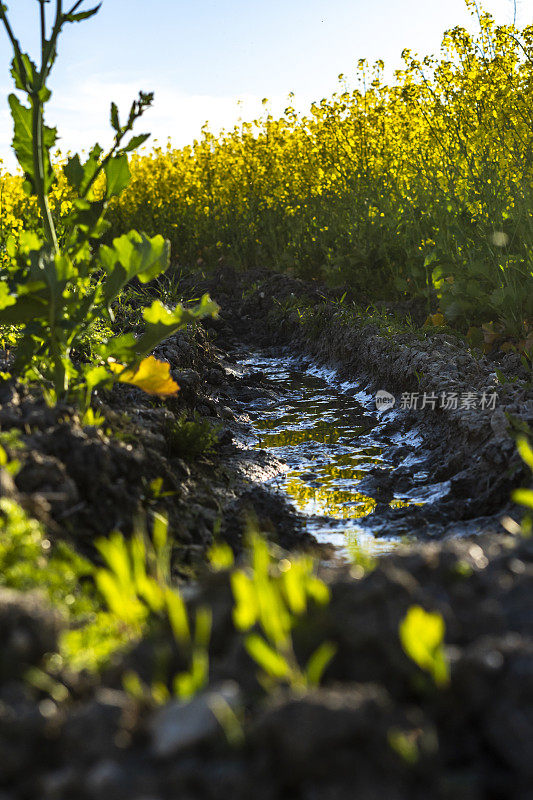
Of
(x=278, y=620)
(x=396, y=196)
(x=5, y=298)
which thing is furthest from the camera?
(x=396, y=196)

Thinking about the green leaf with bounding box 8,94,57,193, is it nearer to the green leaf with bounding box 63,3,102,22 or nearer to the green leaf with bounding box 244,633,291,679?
the green leaf with bounding box 63,3,102,22

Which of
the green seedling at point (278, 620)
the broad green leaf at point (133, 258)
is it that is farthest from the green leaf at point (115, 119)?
the green seedling at point (278, 620)

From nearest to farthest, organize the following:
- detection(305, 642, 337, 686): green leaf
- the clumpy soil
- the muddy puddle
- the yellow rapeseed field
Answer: the clumpy soil
detection(305, 642, 337, 686): green leaf
the muddy puddle
the yellow rapeseed field

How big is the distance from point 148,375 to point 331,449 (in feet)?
5.92

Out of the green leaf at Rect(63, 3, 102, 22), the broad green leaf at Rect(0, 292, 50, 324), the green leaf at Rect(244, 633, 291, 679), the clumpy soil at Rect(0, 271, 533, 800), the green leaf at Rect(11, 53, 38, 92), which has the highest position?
the green leaf at Rect(63, 3, 102, 22)

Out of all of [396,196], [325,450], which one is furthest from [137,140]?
[396,196]

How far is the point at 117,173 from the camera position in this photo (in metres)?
3.20

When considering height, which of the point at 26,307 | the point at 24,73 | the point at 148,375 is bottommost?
the point at 148,375

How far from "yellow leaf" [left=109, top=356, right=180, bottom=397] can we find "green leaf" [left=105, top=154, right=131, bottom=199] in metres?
0.80

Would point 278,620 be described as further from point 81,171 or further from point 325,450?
point 325,450

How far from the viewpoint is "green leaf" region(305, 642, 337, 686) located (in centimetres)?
118

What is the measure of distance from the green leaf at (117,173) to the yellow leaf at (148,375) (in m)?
0.80

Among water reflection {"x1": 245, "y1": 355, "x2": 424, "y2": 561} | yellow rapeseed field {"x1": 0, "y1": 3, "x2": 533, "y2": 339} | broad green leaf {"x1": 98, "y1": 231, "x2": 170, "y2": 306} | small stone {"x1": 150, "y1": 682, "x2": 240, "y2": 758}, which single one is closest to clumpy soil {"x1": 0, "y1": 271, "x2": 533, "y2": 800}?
small stone {"x1": 150, "y1": 682, "x2": 240, "y2": 758}

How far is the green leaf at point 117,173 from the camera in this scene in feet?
10.4
